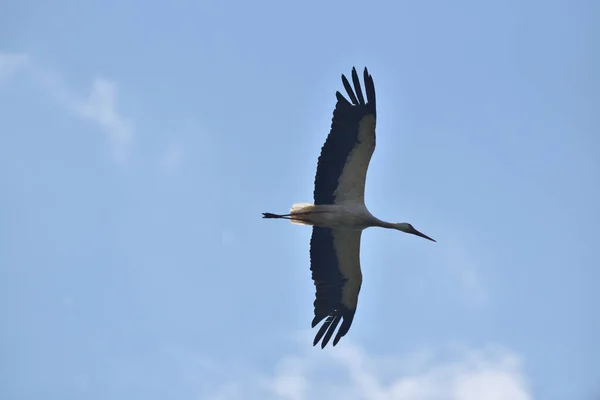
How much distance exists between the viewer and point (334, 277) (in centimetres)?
2320

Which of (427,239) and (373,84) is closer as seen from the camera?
(373,84)

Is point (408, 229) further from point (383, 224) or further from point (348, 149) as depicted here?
point (348, 149)

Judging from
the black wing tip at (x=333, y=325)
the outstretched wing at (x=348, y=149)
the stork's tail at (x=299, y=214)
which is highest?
the outstretched wing at (x=348, y=149)

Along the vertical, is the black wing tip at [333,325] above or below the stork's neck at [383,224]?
below

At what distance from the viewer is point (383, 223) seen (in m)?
22.9

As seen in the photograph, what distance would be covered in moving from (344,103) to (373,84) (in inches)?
25.1

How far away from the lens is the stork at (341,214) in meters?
22.0

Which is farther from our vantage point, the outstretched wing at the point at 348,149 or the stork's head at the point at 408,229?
the stork's head at the point at 408,229

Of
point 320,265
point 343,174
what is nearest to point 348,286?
point 320,265

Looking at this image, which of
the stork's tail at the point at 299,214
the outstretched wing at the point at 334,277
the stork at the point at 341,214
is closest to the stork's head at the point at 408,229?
the stork at the point at 341,214

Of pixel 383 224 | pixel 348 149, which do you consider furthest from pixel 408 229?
pixel 348 149

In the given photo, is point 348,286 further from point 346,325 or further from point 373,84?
point 373,84

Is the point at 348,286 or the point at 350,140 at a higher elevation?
the point at 350,140

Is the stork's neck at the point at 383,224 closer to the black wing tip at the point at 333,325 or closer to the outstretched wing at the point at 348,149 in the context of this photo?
the outstretched wing at the point at 348,149
